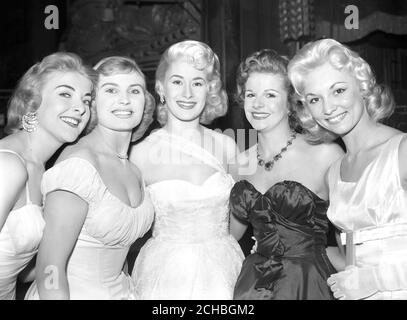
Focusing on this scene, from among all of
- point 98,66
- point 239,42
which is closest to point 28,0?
point 239,42

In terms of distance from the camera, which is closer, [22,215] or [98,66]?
[22,215]

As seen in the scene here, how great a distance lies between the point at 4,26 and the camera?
529cm

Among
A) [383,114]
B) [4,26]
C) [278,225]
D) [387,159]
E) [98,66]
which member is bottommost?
[278,225]

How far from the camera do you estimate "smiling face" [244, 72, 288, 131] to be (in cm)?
253

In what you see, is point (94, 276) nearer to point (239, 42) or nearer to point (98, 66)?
point (98, 66)

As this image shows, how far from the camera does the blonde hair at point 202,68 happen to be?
2.61 metres

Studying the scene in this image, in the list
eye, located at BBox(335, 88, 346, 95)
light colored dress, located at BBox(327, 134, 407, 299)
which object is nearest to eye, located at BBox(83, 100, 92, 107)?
eye, located at BBox(335, 88, 346, 95)

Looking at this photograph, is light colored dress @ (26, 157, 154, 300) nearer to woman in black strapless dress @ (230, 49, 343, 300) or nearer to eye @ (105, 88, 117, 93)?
eye @ (105, 88, 117, 93)

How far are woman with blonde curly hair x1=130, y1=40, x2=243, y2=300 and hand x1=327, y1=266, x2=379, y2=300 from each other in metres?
0.47

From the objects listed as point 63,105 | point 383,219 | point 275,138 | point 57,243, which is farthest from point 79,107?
point 383,219

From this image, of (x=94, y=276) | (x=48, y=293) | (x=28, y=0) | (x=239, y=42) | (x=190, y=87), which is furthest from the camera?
(x=28, y=0)

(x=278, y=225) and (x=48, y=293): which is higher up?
(x=278, y=225)

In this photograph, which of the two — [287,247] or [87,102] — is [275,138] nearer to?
[287,247]
